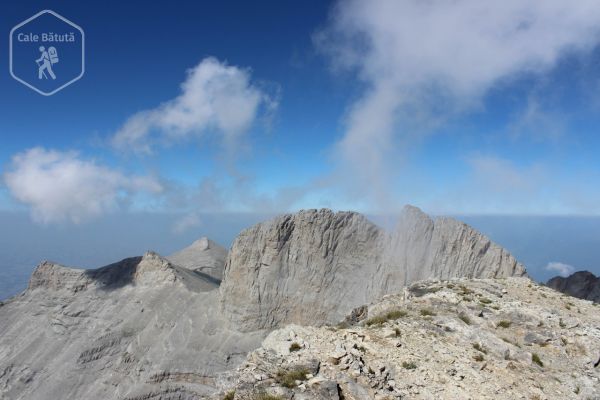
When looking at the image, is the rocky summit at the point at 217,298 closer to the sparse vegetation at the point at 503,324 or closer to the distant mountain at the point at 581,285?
the sparse vegetation at the point at 503,324

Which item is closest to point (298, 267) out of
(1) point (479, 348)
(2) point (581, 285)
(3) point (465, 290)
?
(2) point (581, 285)

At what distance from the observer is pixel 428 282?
33.0 m

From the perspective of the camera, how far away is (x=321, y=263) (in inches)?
3639

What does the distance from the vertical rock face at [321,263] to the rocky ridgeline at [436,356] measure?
2219 inches

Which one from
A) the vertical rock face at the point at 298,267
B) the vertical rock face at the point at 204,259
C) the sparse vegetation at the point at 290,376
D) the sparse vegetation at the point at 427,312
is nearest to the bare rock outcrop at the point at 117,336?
the vertical rock face at the point at 298,267

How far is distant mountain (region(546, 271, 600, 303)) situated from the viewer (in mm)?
60737

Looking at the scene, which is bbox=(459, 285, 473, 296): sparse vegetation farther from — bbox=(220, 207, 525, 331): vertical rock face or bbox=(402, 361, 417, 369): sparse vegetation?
bbox=(220, 207, 525, 331): vertical rock face

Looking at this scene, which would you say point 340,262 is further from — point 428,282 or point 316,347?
point 316,347

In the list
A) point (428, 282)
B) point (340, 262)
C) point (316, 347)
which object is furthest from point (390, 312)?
point (340, 262)

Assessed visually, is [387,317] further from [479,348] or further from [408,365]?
[408,365]

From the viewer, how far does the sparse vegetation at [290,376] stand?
14.9m

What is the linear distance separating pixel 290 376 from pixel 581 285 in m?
66.9

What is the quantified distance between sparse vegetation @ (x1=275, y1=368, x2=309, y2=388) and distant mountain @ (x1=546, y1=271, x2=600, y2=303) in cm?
6270

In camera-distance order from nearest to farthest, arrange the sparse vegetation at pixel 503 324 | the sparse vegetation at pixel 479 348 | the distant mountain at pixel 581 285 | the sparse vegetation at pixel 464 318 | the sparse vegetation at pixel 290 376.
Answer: the sparse vegetation at pixel 290 376 < the sparse vegetation at pixel 479 348 < the sparse vegetation at pixel 464 318 < the sparse vegetation at pixel 503 324 < the distant mountain at pixel 581 285
